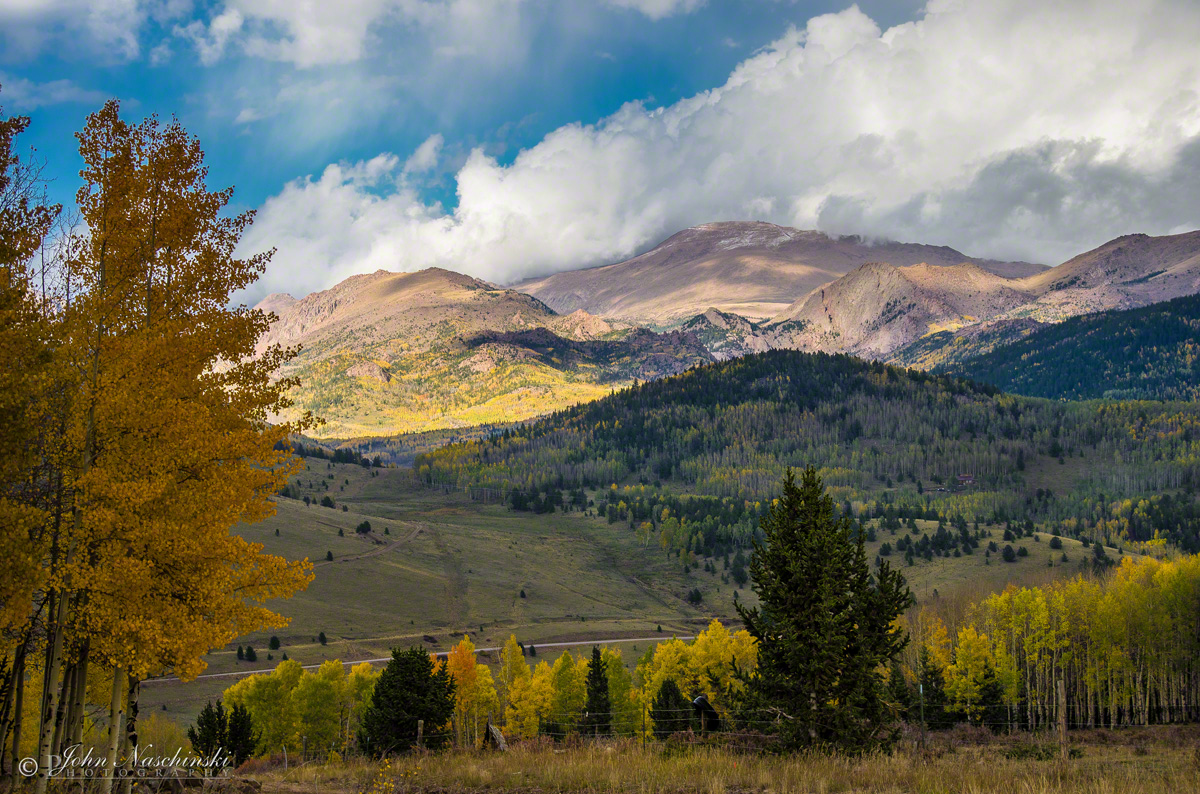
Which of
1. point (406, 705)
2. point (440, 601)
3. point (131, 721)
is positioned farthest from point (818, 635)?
point (440, 601)

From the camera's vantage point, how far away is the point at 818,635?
22406mm

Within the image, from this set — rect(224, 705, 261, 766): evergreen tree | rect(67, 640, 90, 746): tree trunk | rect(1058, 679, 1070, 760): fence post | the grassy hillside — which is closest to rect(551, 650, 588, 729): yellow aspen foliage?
rect(224, 705, 261, 766): evergreen tree

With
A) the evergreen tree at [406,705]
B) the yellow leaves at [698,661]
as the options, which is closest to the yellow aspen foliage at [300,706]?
the evergreen tree at [406,705]

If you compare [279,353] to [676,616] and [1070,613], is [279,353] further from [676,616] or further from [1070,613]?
[676,616]

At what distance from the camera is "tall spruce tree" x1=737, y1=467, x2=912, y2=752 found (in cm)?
2227

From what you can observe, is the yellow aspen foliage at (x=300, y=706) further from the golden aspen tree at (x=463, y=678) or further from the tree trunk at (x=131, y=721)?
the tree trunk at (x=131, y=721)

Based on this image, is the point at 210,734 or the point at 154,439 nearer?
the point at 154,439

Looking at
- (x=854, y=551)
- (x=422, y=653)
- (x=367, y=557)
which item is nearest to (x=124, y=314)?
(x=854, y=551)

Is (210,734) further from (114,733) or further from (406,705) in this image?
(114,733)

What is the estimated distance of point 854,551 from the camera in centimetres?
2458

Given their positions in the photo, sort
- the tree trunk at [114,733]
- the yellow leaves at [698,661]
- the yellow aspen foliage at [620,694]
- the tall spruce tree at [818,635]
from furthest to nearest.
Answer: the yellow leaves at [698,661] < the yellow aspen foliage at [620,694] < the tall spruce tree at [818,635] < the tree trunk at [114,733]

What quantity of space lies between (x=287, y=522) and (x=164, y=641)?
180m

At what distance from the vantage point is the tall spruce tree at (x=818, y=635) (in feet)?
73.0

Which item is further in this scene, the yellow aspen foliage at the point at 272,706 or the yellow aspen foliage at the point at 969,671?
the yellow aspen foliage at the point at 969,671
